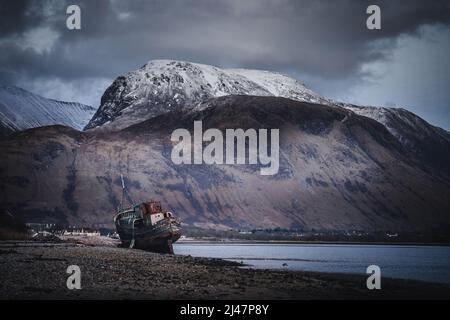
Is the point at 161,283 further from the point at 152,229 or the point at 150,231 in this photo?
the point at 150,231

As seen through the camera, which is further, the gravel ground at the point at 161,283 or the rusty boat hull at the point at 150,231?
the rusty boat hull at the point at 150,231

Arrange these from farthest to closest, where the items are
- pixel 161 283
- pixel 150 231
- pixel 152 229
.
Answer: pixel 150 231
pixel 152 229
pixel 161 283

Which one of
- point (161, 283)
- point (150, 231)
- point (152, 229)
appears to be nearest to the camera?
point (161, 283)

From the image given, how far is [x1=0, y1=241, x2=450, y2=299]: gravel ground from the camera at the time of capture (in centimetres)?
4291

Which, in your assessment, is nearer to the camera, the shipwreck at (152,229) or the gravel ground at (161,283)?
the gravel ground at (161,283)

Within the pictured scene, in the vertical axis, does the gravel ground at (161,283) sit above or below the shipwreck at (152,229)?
below

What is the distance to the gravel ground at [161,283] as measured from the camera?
141 feet

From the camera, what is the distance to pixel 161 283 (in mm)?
47375

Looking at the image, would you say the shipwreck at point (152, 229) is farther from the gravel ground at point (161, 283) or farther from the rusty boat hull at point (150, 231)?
the gravel ground at point (161, 283)

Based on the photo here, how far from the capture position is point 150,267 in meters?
58.6

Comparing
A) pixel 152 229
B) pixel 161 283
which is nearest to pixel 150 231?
pixel 152 229

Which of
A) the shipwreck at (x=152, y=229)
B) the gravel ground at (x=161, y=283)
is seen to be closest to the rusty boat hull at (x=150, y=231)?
the shipwreck at (x=152, y=229)
